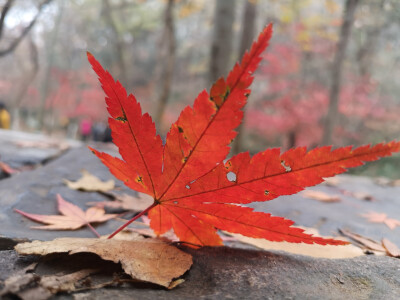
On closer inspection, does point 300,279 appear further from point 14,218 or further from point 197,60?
point 197,60

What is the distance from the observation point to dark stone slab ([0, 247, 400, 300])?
50 cm

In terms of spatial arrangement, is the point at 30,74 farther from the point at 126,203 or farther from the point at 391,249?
the point at 391,249

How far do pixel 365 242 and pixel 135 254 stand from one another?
646 millimetres

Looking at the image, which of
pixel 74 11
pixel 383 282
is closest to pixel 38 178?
pixel 383 282

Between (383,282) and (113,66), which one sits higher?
(113,66)

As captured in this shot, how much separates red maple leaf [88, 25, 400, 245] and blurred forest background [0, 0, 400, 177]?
1.56 m

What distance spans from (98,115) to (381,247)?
14.5 m

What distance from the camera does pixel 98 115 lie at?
568 inches

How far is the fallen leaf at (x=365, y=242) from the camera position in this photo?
0.85 m

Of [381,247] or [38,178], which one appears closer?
[381,247]

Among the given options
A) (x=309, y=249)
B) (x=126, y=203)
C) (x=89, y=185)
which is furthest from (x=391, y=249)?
(x=89, y=185)

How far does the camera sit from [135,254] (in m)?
0.56

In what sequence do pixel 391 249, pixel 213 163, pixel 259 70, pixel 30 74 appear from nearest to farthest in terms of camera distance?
pixel 213 163 → pixel 391 249 → pixel 30 74 → pixel 259 70

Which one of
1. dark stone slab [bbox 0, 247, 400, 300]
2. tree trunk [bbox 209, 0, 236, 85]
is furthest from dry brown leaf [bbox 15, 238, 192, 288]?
tree trunk [bbox 209, 0, 236, 85]
